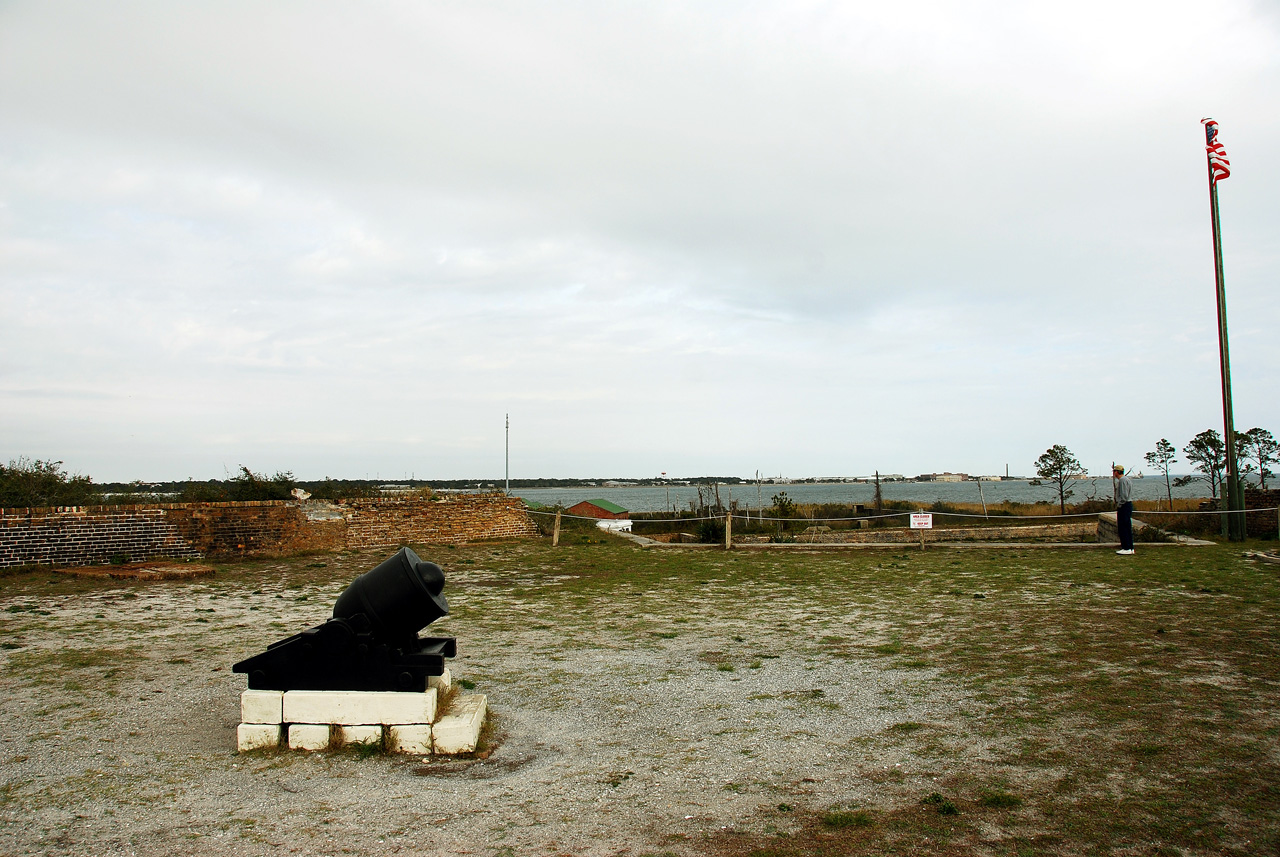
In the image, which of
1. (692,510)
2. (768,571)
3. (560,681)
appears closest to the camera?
(560,681)

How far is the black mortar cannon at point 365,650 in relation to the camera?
13.0 ft

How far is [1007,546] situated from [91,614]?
45.5 feet

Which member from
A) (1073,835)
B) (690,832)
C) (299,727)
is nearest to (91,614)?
(299,727)

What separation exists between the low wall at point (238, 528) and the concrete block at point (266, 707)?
10.6m

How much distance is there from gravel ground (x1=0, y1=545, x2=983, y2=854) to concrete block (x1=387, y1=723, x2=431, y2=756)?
82 millimetres

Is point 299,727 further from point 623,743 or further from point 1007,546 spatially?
point 1007,546

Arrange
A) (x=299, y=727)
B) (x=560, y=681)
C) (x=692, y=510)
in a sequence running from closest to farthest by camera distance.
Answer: (x=299, y=727) < (x=560, y=681) < (x=692, y=510)

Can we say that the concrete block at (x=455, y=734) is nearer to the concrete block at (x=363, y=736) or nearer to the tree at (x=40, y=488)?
the concrete block at (x=363, y=736)

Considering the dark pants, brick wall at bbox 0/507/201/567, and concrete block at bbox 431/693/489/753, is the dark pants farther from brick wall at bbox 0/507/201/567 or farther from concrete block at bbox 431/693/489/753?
brick wall at bbox 0/507/201/567

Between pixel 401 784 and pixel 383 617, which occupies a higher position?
pixel 383 617

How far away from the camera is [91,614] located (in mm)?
8172

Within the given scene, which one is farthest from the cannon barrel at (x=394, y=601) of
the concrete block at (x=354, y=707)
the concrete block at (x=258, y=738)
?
the concrete block at (x=258, y=738)

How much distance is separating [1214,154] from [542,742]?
16339 mm

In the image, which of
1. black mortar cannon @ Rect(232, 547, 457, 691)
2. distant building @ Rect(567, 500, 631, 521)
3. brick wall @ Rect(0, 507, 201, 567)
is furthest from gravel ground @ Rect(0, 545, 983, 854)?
distant building @ Rect(567, 500, 631, 521)
